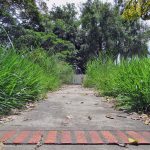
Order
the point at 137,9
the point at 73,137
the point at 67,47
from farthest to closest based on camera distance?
1. the point at 67,47
2. the point at 137,9
3. the point at 73,137

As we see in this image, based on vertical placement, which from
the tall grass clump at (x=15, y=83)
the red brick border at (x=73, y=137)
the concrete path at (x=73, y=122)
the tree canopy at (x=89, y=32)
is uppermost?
the tree canopy at (x=89, y=32)

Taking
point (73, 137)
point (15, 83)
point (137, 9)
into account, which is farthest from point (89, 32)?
point (73, 137)

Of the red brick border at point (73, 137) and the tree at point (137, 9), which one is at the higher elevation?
the tree at point (137, 9)

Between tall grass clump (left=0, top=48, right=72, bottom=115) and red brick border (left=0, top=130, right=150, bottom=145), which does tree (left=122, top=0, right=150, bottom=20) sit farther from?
red brick border (left=0, top=130, right=150, bottom=145)

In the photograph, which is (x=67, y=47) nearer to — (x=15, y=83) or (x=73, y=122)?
(x=15, y=83)

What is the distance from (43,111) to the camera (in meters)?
7.45

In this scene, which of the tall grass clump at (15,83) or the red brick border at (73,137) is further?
the tall grass clump at (15,83)

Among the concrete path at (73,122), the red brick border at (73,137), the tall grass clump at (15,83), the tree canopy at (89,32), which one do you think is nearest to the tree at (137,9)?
the tall grass clump at (15,83)

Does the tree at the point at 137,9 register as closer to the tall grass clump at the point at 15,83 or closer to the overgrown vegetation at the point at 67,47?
the overgrown vegetation at the point at 67,47

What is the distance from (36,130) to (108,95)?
6553 mm

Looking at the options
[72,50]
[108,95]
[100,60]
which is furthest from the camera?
[72,50]

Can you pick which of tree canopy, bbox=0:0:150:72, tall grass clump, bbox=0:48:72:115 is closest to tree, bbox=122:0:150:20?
tall grass clump, bbox=0:48:72:115

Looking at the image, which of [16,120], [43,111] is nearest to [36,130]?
[16,120]

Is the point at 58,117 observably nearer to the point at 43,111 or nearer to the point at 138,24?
the point at 43,111
